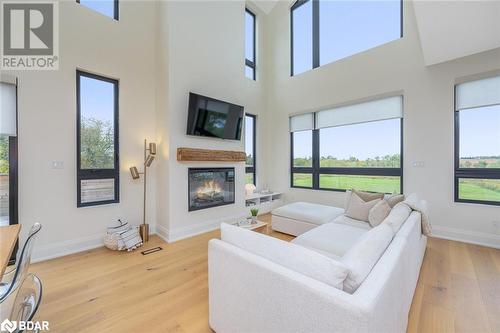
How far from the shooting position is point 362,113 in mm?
4273

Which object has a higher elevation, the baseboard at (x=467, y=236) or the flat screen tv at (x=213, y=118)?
the flat screen tv at (x=213, y=118)

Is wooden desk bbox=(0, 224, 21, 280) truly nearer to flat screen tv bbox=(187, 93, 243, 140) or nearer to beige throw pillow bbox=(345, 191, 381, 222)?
flat screen tv bbox=(187, 93, 243, 140)

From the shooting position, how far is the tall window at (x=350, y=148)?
13.1 feet

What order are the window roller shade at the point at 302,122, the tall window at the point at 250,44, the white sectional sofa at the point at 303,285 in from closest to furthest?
the white sectional sofa at the point at 303,285 < the window roller shade at the point at 302,122 < the tall window at the point at 250,44

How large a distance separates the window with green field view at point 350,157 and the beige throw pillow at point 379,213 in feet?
4.76

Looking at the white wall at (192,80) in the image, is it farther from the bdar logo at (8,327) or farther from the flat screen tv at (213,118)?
the bdar logo at (8,327)

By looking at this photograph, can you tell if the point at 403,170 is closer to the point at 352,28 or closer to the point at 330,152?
the point at 330,152

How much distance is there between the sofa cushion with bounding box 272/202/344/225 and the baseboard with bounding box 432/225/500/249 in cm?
157

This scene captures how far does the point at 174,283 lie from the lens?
2.19 meters

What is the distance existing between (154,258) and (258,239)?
2039 mm

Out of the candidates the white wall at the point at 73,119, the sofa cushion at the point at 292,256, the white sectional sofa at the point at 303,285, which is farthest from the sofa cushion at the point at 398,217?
the white wall at the point at 73,119

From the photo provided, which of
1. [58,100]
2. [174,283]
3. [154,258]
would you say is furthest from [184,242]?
[58,100]

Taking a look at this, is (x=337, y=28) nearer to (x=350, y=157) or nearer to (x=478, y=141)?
(x=350, y=157)

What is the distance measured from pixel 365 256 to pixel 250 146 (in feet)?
14.6
